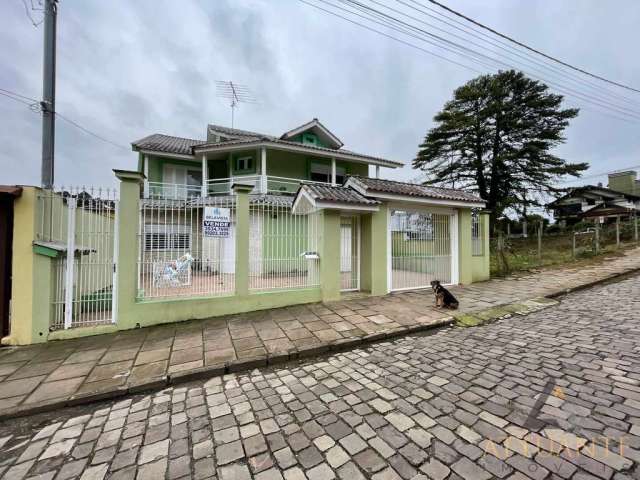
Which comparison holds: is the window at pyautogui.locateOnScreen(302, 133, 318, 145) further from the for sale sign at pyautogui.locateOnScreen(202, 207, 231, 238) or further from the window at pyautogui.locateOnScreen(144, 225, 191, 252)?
the window at pyautogui.locateOnScreen(144, 225, 191, 252)

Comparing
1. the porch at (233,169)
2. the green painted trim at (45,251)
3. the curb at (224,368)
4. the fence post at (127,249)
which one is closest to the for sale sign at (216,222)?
the fence post at (127,249)

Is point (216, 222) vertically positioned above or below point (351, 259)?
above

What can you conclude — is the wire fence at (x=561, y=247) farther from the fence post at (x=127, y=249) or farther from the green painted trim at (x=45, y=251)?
the green painted trim at (x=45, y=251)

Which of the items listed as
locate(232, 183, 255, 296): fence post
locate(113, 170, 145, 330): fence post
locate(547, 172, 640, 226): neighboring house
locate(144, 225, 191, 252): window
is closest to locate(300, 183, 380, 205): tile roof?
locate(232, 183, 255, 296): fence post

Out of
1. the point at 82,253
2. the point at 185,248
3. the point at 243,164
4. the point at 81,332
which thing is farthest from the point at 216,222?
the point at 243,164

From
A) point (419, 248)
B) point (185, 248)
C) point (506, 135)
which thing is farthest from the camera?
point (506, 135)

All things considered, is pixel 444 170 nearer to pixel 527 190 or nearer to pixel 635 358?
pixel 527 190

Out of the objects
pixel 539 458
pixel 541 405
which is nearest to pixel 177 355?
pixel 539 458

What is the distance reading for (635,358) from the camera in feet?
12.1

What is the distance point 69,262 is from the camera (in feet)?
15.6

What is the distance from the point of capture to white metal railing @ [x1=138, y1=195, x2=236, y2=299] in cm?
537

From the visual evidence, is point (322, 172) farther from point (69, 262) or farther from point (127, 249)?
point (69, 262)

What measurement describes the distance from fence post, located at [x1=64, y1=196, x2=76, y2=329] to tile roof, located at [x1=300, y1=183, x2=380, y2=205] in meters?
4.65

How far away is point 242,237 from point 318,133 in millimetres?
13260
